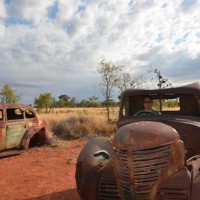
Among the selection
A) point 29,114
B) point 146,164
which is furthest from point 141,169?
point 29,114

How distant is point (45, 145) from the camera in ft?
38.7

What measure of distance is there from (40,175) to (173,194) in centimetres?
512

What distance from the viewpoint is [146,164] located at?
276 cm

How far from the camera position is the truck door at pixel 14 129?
1001 centimetres

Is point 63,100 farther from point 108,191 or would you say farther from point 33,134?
point 108,191

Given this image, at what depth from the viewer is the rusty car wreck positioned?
32.5ft

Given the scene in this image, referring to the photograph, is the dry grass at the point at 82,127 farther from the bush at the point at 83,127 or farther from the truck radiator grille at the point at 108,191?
the truck radiator grille at the point at 108,191

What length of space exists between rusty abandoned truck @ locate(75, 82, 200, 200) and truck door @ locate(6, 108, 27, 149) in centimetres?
619

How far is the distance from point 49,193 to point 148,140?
405 centimetres

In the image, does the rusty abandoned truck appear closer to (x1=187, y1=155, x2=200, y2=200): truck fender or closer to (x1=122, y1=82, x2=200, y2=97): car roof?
(x1=187, y1=155, x2=200, y2=200): truck fender

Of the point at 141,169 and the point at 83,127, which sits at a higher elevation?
the point at 141,169

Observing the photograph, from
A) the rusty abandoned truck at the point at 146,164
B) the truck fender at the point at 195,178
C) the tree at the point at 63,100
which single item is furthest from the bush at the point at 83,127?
the tree at the point at 63,100

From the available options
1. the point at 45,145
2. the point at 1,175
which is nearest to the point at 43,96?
the point at 45,145

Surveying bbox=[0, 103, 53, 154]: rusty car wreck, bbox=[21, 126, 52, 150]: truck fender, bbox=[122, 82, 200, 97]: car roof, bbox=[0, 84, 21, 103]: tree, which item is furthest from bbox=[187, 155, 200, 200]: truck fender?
bbox=[0, 84, 21, 103]: tree
